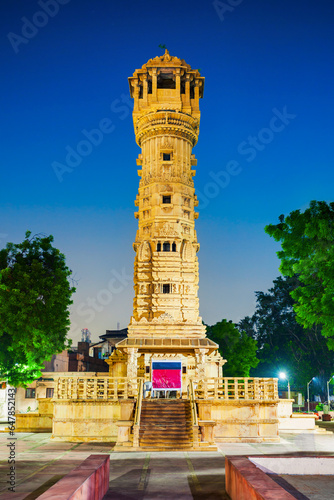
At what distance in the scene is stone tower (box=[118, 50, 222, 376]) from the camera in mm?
36031

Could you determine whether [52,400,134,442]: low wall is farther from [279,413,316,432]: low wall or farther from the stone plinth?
[279,413,316,432]: low wall

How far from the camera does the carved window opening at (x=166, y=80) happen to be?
4072cm

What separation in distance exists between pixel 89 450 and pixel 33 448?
8.31 ft

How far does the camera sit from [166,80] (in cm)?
4200

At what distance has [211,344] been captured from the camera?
95.0 feet

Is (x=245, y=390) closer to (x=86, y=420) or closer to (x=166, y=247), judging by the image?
(x=86, y=420)

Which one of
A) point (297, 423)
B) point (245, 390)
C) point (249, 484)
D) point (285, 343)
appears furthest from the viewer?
point (285, 343)

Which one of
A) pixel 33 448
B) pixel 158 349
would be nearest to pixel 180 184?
pixel 158 349

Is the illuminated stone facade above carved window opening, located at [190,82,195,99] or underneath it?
underneath

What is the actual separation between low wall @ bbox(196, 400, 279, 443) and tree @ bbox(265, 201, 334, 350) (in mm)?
5045

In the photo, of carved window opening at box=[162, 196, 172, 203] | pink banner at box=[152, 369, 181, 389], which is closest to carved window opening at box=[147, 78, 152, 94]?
carved window opening at box=[162, 196, 172, 203]

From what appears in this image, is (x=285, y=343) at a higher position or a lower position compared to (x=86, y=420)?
higher

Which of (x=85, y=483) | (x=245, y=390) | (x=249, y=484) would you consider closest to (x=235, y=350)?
(x=245, y=390)

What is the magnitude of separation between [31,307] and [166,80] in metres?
22.5
